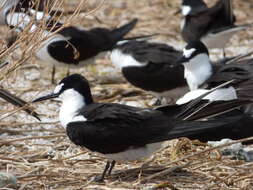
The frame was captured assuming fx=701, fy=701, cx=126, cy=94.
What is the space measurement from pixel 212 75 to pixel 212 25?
189 centimetres

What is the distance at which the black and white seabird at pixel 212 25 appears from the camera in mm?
7500

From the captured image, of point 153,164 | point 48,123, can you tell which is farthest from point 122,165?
point 48,123

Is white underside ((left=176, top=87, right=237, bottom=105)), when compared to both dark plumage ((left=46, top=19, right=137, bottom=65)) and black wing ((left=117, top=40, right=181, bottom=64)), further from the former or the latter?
dark plumage ((left=46, top=19, right=137, bottom=65))

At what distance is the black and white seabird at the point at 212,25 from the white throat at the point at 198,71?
141 cm

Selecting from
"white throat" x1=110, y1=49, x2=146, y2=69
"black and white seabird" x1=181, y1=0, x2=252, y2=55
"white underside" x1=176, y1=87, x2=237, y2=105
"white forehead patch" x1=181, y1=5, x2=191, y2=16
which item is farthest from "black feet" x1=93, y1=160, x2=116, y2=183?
"white forehead patch" x1=181, y1=5, x2=191, y2=16

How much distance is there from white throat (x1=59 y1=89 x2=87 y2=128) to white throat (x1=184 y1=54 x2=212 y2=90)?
1.81m

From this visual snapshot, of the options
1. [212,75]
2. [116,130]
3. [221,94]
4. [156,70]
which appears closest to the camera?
[116,130]

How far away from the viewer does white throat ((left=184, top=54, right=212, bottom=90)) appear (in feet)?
19.7

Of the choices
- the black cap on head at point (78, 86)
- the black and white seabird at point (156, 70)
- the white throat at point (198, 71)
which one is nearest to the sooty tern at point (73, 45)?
the black and white seabird at point (156, 70)

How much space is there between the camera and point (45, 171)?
4.29 metres

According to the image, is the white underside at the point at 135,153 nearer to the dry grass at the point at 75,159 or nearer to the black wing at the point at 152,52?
the dry grass at the point at 75,159

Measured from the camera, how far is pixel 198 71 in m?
6.03

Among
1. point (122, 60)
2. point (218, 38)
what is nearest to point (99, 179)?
point (122, 60)

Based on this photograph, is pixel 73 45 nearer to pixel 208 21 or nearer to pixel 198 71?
pixel 198 71
